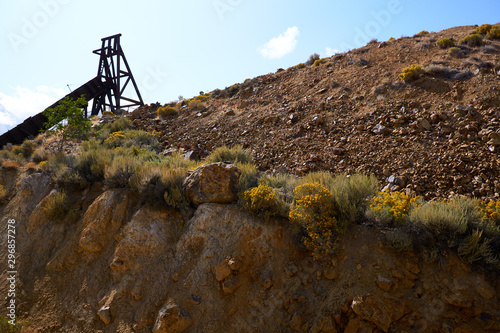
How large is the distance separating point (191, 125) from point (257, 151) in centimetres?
447

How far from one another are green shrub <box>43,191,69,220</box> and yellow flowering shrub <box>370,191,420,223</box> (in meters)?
6.49

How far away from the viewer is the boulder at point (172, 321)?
4.36m

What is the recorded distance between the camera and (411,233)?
4352mm

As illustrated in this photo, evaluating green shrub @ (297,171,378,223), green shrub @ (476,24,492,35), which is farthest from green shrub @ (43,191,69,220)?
green shrub @ (476,24,492,35)

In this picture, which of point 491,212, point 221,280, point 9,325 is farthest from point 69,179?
point 491,212

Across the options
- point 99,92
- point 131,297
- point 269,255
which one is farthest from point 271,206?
point 99,92

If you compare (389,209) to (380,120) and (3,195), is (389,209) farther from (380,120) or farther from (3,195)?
(3,195)

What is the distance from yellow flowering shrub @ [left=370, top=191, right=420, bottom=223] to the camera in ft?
15.4

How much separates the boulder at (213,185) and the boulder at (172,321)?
1972 mm

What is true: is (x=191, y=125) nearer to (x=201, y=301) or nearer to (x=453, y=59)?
(x=201, y=301)

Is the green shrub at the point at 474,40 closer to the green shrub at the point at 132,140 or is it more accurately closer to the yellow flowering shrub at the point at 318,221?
the yellow flowering shrub at the point at 318,221

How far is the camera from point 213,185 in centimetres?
578

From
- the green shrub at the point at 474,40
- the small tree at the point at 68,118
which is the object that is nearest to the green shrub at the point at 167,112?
the small tree at the point at 68,118

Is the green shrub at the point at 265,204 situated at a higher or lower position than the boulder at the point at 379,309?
higher
